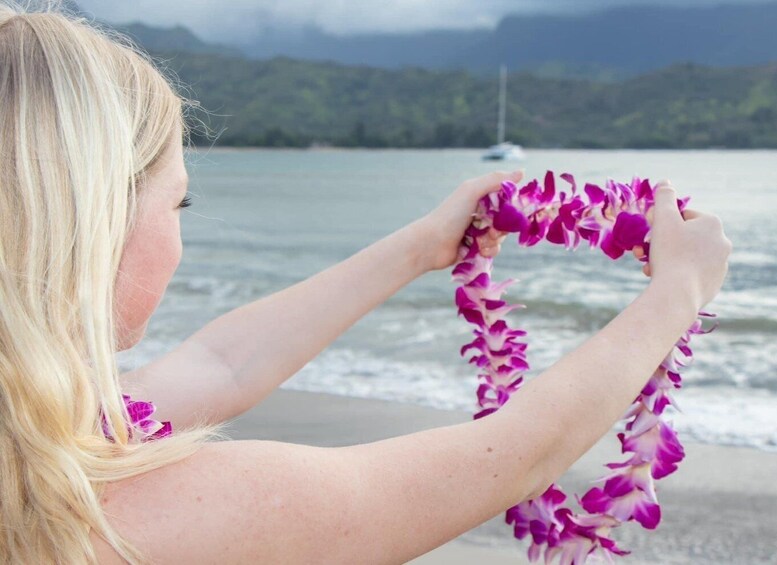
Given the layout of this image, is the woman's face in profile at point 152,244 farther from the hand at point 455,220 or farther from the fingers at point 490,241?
the fingers at point 490,241

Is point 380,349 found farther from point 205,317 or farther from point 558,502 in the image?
point 558,502

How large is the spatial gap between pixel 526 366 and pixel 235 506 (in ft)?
4.06

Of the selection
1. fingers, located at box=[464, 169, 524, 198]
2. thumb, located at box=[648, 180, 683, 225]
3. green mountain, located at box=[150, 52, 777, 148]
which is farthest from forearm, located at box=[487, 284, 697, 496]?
green mountain, located at box=[150, 52, 777, 148]

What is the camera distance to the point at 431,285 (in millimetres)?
11633

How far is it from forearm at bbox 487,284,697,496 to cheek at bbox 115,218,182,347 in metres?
0.66

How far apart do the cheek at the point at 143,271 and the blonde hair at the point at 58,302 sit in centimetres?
12

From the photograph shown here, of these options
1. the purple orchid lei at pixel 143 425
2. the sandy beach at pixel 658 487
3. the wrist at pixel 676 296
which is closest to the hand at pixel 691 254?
the wrist at pixel 676 296

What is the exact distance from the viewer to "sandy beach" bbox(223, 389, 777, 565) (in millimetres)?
3764

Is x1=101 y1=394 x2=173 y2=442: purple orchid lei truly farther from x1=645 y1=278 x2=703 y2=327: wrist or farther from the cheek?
x1=645 y1=278 x2=703 y2=327: wrist

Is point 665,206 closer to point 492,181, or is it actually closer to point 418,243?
point 492,181

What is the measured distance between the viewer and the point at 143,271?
1.60 metres

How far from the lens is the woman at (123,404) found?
4.42 feet

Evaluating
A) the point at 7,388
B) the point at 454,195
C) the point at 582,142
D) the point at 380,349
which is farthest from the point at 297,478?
the point at 582,142

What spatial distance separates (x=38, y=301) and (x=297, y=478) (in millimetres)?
488
